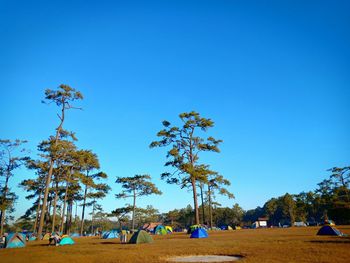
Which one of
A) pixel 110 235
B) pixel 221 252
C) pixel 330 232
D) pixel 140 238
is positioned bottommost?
pixel 110 235

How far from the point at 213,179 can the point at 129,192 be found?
826 inches

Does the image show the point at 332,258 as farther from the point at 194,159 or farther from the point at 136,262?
the point at 194,159

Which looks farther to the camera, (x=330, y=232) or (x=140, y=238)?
(x=140, y=238)

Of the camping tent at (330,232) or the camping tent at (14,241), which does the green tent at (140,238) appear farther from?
the camping tent at (330,232)

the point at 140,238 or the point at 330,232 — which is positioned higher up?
the point at 330,232

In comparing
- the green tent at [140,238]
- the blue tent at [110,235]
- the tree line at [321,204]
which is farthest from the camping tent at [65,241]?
the tree line at [321,204]

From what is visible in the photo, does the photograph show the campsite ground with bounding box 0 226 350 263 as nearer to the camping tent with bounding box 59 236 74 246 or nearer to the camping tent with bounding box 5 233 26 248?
the camping tent with bounding box 5 233 26 248

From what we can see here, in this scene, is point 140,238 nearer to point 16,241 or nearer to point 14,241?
point 16,241

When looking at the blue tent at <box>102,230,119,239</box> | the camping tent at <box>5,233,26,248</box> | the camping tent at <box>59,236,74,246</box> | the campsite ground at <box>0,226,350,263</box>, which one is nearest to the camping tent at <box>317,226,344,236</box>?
the campsite ground at <box>0,226,350,263</box>

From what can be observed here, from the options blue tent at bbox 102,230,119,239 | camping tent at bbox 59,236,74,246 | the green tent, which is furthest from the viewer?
blue tent at bbox 102,230,119,239

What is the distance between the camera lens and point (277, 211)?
353ft

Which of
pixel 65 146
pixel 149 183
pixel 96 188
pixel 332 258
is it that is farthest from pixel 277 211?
pixel 332 258

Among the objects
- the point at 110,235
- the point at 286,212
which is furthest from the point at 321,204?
the point at 110,235

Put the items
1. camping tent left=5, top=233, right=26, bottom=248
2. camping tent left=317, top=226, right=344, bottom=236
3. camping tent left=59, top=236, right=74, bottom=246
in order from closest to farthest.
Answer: camping tent left=317, top=226, right=344, bottom=236 → camping tent left=5, top=233, right=26, bottom=248 → camping tent left=59, top=236, right=74, bottom=246
